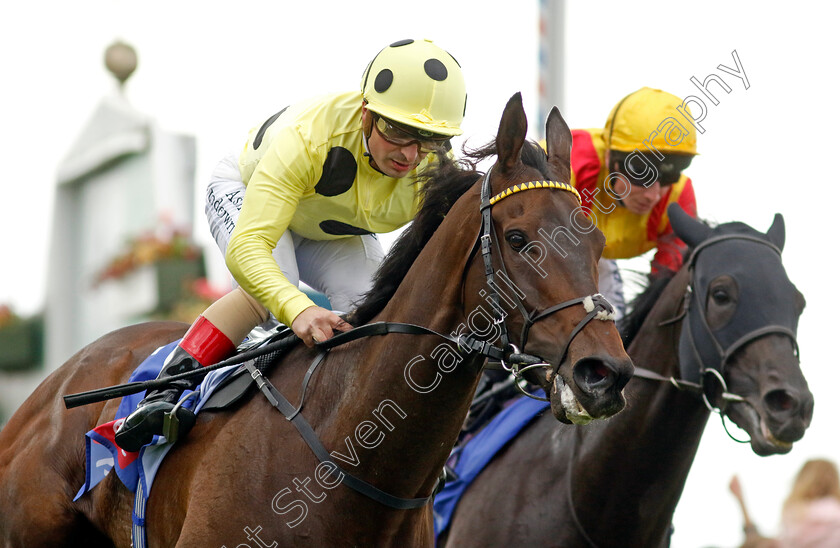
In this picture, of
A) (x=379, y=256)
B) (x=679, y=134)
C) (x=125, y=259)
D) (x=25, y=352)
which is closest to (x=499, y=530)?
(x=379, y=256)

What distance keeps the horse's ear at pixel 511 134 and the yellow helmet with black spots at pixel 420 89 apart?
431 mm

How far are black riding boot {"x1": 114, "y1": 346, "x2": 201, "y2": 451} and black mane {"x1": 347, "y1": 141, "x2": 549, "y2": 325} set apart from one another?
0.69 meters

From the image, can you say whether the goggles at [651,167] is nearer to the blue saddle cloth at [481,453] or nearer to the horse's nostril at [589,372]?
the blue saddle cloth at [481,453]

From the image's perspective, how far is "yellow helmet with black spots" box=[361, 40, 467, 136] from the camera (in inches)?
146

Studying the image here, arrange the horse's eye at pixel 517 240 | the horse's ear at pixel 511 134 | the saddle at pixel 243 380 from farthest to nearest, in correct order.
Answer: the saddle at pixel 243 380 → the horse's ear at pixel 511 134 → the horse's eye at pixel 517 240

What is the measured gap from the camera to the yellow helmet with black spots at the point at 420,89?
372cm

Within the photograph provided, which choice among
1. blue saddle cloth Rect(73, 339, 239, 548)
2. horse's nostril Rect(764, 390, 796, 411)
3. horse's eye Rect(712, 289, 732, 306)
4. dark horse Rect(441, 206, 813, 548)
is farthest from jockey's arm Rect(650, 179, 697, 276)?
blue saddle cloth Rect(73, 339, 239, 548)

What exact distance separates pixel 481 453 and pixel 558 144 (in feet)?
6.48

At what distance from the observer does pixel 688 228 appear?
4867 mm

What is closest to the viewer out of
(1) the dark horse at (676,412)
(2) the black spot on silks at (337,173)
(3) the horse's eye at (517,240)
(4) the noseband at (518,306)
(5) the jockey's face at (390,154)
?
(4) the noseband at (518,306)

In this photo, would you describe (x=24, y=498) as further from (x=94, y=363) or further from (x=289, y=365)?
(x=289, y=365)

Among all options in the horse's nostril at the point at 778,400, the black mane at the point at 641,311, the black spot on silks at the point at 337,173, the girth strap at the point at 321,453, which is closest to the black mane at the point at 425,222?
the girth strap at the point at 321,453

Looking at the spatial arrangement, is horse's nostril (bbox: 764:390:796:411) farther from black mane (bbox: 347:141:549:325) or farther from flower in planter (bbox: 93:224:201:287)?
flower in planter (bbox: 93:224:201:287)

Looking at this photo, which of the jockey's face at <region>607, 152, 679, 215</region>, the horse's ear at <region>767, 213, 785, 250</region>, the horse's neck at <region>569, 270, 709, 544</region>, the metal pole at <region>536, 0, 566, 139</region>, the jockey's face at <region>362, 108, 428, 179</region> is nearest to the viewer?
the jockey's face at <region>362, 108, 428, 179</region>
